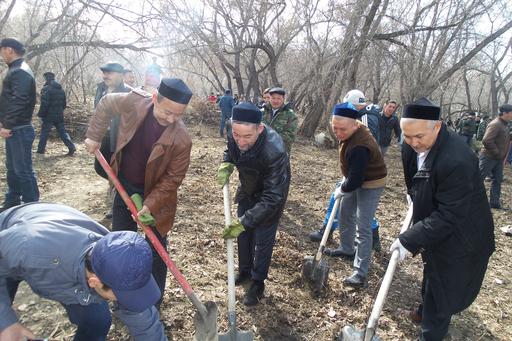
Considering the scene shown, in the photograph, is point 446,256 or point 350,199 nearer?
point 446,256

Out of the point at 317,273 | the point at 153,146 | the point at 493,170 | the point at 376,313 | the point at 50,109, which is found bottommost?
the point at 317,273

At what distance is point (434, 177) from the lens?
2.21 m

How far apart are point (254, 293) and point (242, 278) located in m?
0.31

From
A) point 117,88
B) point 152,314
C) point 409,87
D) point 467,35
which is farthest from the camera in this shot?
point 409,87

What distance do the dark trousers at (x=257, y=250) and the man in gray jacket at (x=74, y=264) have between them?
1.35 meters

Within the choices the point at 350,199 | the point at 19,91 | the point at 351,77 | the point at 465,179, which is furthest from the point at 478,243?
the point at 351,77

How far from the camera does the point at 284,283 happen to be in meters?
3.53

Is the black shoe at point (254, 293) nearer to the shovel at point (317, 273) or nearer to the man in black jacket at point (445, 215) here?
the shovel at point (317, 273)

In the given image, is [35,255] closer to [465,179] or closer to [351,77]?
[465,179]

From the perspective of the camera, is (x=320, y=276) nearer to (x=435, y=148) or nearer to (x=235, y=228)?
(x=235, y=228)

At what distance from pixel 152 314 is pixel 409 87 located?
13.4m

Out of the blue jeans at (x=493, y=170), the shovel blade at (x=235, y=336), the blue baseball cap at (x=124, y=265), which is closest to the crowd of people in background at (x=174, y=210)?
the blue baseball cap at (x=124, y=265)

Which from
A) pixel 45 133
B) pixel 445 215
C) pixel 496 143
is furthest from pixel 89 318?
pixel 496 143

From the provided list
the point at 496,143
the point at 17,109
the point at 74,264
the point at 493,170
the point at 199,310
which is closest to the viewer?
the point at 74,264
